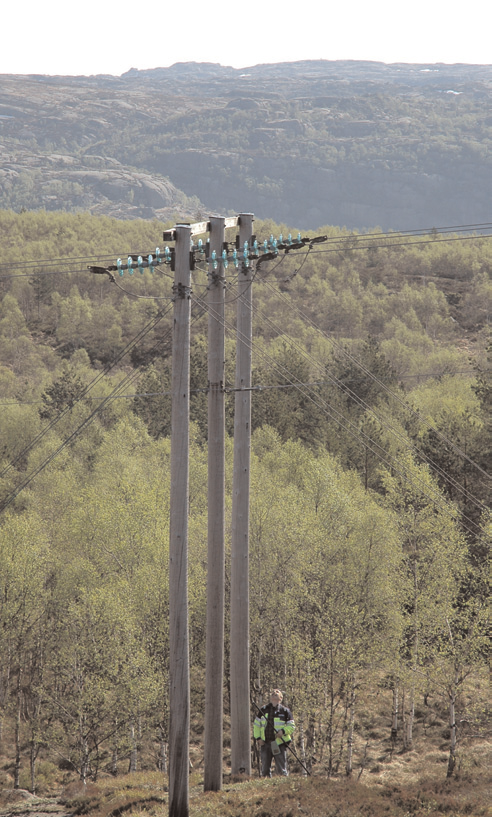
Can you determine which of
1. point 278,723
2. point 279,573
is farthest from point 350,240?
point 278,723

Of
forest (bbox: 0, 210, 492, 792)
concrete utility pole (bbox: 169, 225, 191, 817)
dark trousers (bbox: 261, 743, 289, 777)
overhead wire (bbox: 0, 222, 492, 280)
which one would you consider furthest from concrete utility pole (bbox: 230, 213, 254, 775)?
overhead wire (bbox: 0, 222, 492, 280)

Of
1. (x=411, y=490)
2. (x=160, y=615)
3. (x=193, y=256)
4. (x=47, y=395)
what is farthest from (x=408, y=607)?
(x=47, y=395)

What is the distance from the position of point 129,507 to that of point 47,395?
28.4 meters

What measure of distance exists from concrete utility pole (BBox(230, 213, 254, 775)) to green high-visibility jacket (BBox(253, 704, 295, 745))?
10.7 inches

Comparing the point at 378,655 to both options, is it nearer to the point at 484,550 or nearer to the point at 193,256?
the point at 484,550

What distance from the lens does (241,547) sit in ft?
47.6

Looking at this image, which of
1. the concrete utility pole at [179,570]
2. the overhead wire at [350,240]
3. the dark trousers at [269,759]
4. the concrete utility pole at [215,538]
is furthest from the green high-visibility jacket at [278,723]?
the overhead wire at [350,240]

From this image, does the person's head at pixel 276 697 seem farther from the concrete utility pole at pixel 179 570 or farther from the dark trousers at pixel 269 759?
the concrete utility pole at pixel 179 570

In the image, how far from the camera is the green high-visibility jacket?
1451 centimetres

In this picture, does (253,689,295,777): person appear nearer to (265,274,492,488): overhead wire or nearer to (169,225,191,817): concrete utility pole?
(169,225,191,817): concrete utility pole

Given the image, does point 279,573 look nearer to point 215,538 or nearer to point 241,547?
point 241,547

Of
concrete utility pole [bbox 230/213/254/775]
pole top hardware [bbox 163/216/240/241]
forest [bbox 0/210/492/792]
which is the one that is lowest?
forest [bbox 0/210/492/792]

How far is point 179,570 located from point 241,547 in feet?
9.86

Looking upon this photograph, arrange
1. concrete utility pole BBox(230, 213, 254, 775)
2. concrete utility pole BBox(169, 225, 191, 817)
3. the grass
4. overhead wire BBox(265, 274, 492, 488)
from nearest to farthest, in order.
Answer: concrete utility pole BBox(169, 225, 191, 817) → the grass → concrete utility pole BBox(230, 213, 254, 775) → overhead wire BBox(265, 274, 492, 488)
